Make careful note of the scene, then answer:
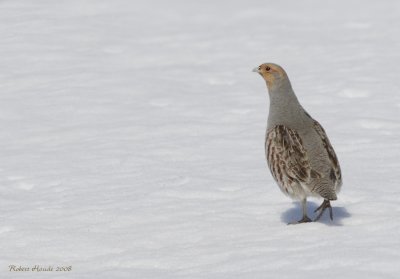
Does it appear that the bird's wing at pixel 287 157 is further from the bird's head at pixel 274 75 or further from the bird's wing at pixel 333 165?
the bird's head at pixel 274 75

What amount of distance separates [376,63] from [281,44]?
7.11 feet

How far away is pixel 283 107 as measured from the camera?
7586 mm

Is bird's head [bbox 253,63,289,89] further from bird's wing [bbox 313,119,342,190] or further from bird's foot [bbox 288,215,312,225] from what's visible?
bird's foot [bbox 288,215,312,225]

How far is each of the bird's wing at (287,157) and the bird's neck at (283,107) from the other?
113mm

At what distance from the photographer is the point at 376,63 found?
13.9 meters

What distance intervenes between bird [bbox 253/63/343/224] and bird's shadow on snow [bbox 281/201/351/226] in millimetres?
80

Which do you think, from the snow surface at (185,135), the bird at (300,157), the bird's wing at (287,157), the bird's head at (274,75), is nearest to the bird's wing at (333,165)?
the bird at (300,157)

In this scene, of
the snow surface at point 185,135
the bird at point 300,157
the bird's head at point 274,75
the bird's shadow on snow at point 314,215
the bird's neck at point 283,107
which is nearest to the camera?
the snow surface at point 185,135

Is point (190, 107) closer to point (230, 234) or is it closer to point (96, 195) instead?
point (96, 195)

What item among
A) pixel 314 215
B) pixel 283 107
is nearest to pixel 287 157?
pixel 283 107

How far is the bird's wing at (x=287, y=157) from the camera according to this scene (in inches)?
280

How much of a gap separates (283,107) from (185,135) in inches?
135

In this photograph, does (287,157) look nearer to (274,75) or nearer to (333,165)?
(333,165)

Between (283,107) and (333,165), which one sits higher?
(283,107)
